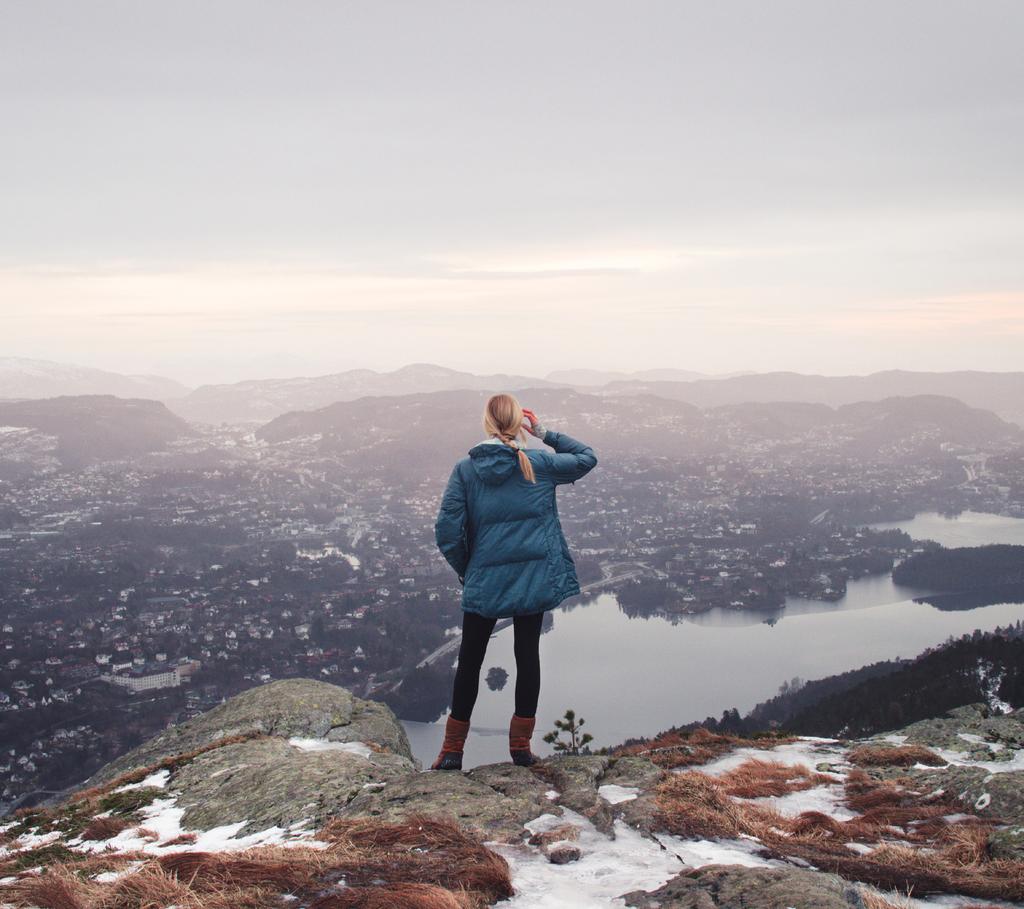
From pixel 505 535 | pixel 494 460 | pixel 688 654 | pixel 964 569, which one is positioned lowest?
pixel 688 654

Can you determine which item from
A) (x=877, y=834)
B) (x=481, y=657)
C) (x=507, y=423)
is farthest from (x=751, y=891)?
(x=507, y=423)

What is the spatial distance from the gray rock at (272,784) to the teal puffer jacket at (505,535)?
1.69 meters

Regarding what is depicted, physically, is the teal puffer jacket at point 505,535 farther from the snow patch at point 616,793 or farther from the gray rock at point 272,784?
the gray rock at point 272,784

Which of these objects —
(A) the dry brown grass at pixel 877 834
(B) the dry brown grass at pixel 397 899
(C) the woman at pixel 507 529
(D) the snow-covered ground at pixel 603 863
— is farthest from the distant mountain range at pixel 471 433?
(B) the dry brown grass at pixel 397 899

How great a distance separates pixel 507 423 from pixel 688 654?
5409 cm

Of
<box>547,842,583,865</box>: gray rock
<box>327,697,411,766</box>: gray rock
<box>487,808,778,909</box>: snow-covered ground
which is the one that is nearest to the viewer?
<box>487,808,778,909</box>: snow-covered ground

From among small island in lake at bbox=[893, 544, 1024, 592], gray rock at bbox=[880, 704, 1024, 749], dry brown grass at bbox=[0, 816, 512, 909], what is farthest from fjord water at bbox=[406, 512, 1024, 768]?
dry brown grass at bbox=[0, 816, 512, 909]

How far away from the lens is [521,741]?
5.72 meters

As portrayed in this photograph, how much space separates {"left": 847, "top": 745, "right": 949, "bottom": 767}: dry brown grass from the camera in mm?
6410

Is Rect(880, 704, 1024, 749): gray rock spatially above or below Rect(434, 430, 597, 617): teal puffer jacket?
below

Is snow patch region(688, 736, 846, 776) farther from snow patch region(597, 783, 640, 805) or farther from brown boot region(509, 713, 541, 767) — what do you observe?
brown boot region(509, 713, 541, 767)

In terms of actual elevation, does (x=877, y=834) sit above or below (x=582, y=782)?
above

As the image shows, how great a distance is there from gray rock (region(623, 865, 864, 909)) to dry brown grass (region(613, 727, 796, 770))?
305cm

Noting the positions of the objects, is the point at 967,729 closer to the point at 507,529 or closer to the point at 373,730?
the point at 507,529
